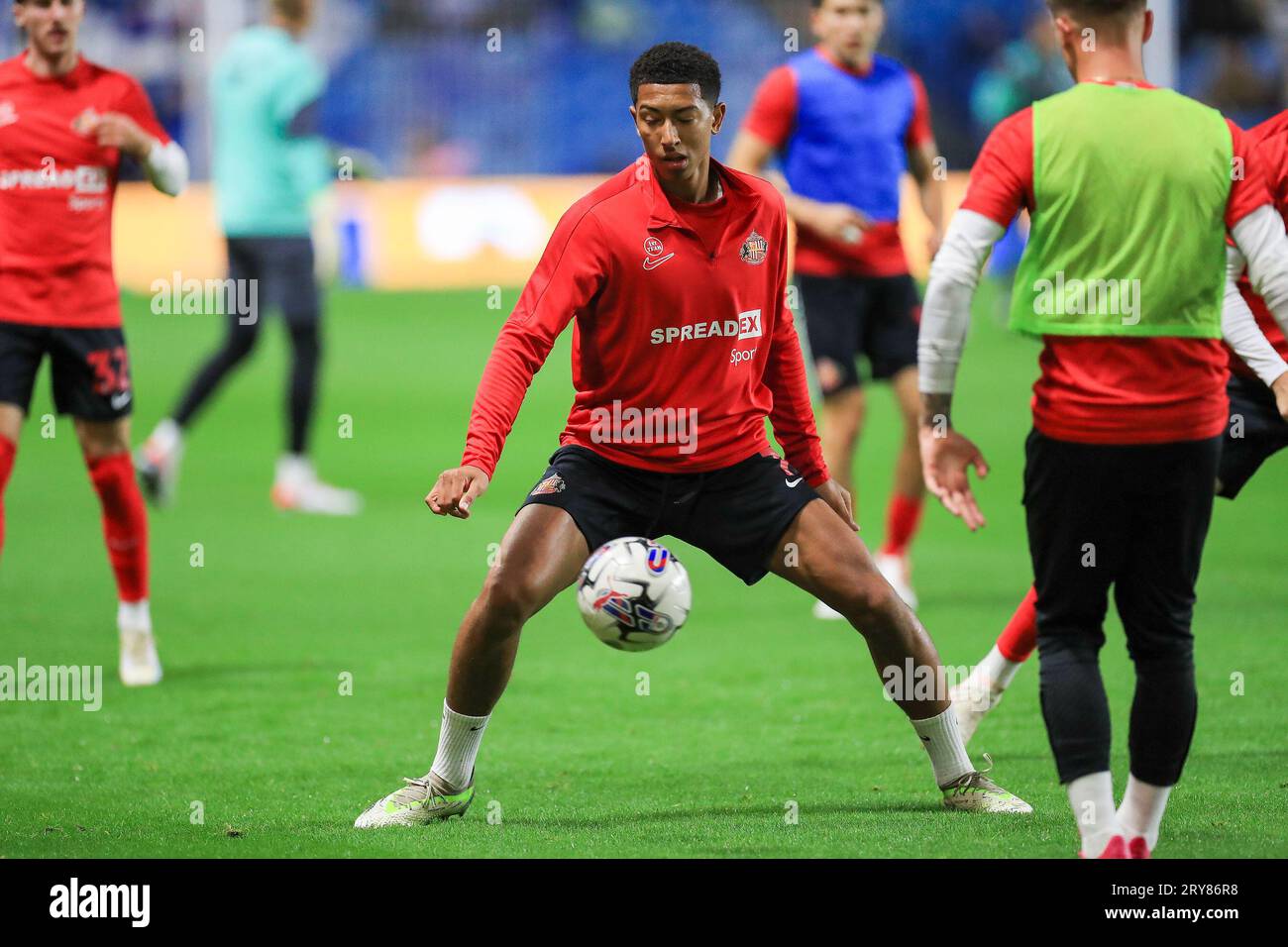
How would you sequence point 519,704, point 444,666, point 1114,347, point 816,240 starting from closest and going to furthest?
point 1114,347 → point 519,704 → point 444,666 → point 816,240

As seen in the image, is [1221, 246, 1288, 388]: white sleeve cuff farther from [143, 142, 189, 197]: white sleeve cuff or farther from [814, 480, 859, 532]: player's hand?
[143, 142, 189, 197]: white sleeve cuff

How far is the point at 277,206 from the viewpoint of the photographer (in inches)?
485

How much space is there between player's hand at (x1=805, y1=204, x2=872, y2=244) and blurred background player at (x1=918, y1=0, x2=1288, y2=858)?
390cm

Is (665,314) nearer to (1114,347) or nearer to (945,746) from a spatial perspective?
(1114,347)

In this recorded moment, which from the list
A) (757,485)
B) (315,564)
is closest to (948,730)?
(757,485)

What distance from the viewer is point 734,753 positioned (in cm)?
647

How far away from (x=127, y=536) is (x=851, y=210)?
3.53 m

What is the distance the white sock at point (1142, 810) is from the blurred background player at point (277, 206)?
26.1 ft

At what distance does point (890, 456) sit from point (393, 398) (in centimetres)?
500

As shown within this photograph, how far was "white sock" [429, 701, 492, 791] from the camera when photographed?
5473 millimetres

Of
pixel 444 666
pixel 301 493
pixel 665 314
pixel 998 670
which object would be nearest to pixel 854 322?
pixel 444 666

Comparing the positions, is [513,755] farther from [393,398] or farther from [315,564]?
[393,398]

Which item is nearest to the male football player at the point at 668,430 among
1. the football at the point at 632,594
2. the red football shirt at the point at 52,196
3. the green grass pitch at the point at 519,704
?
the football at the point at 632,594

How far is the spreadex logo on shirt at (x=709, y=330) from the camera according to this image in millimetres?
5355
